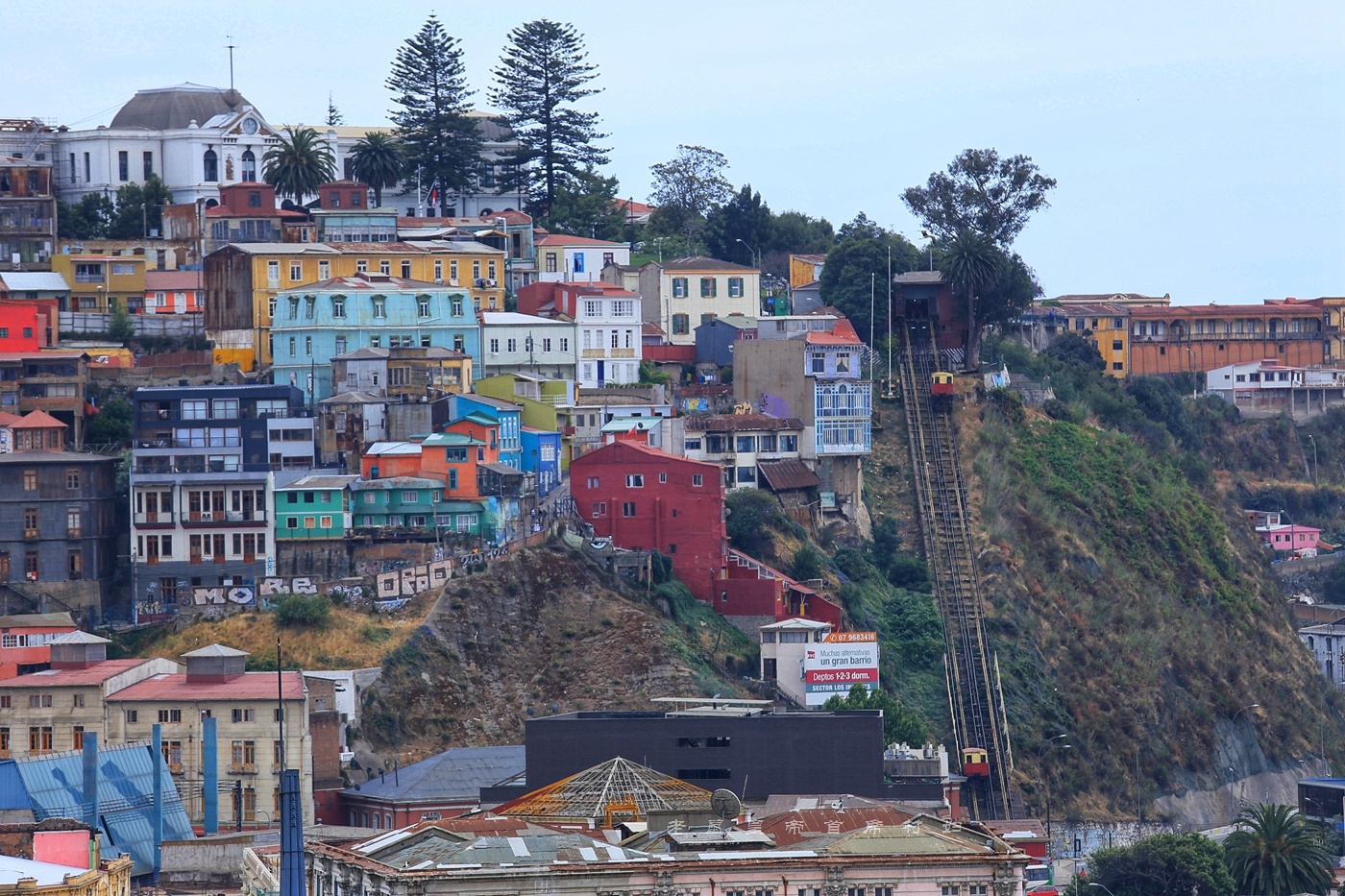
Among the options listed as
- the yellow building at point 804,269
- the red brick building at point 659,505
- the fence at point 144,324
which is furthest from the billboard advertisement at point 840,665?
the yellow building at point 804,269

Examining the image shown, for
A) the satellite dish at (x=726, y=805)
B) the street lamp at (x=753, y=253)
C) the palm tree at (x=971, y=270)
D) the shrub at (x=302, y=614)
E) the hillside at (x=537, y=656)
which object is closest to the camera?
the satellite dish at (x=726, y=805)

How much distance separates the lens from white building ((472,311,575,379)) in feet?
401

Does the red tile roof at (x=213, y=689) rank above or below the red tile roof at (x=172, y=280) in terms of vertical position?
below

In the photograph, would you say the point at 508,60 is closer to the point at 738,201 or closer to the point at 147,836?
the point at 738,201

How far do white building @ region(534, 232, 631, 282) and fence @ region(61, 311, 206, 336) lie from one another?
17974mm

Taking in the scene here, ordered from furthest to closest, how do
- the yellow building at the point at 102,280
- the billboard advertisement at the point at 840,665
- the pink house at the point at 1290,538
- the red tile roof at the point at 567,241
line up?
the pink house at the point at 1290,538 → the red tile roof at the point at 567,241 → the yellow building at the point at 102,280 → the billboard advertisement at the point at 840,665

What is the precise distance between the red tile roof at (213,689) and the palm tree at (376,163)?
1791 inches

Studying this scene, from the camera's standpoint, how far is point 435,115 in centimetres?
14488

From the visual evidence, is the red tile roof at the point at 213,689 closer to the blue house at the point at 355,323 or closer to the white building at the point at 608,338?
the blue house at the point at 355,323

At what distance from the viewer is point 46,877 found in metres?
64.6

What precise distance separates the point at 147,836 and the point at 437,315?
38.3 metres

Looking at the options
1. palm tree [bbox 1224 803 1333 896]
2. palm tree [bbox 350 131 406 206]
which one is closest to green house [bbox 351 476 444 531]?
palm tree [bbox 1224 803 1333 896]

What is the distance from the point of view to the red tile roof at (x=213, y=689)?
94188mm

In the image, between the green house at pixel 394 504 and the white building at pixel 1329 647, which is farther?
the white building at pixel 1329 647
